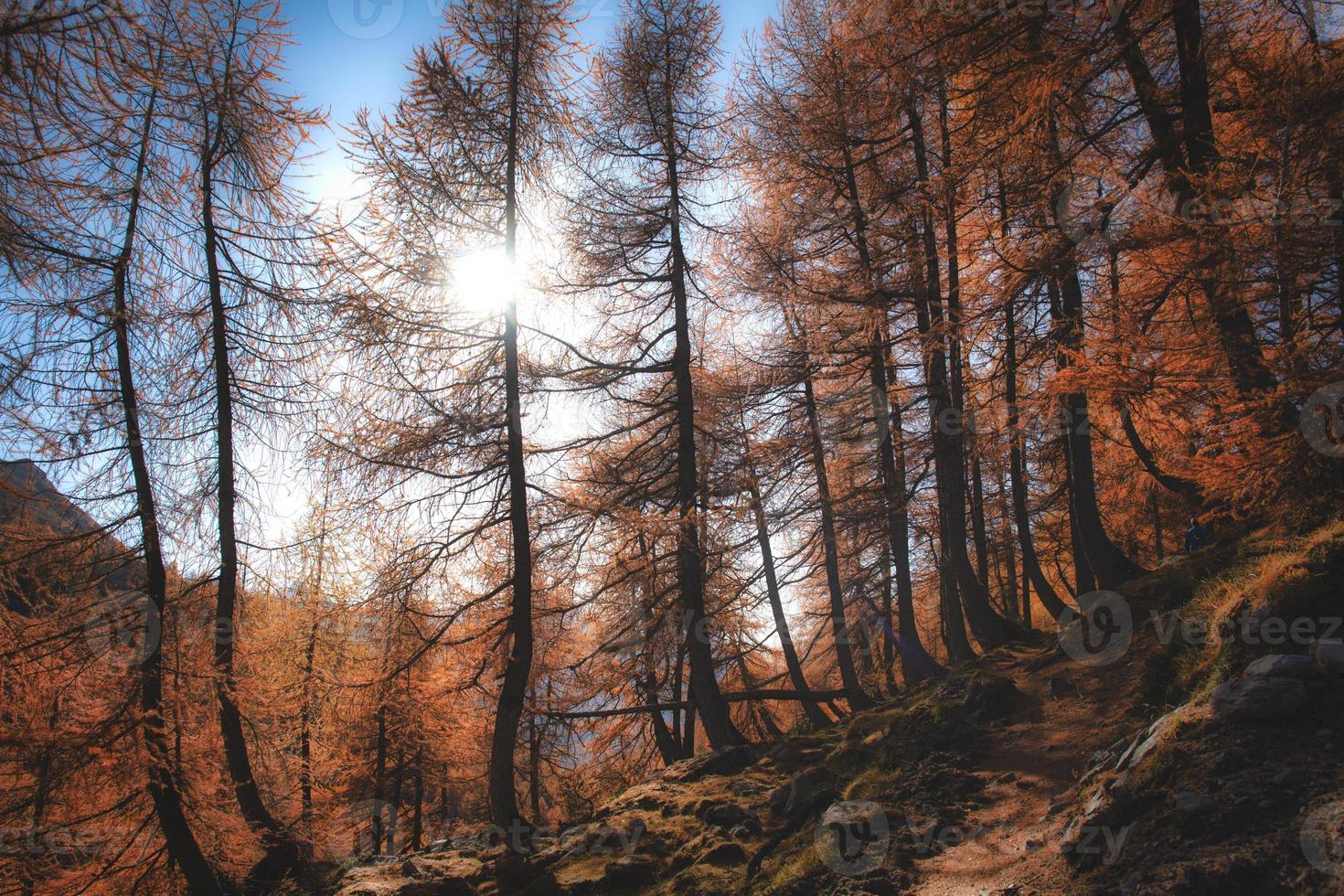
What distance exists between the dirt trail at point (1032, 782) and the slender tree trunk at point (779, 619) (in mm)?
4229

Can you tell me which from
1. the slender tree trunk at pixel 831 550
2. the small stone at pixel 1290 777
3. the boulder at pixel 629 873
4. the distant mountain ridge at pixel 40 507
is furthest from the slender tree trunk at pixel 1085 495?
the distant mountain ridge at pixel 40 507

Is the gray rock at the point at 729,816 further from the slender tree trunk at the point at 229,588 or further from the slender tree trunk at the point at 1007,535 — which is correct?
the slender tree trunk at the point at 1007,535

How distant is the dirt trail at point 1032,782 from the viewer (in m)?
3.91

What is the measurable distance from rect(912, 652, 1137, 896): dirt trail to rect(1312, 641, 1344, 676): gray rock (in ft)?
5.59

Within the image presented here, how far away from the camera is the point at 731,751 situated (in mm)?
8305

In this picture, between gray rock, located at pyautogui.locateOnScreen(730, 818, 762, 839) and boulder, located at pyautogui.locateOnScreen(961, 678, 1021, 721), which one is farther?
boulder, located at pyautogui.locateOnScreen(961, 678, 1021, 721)

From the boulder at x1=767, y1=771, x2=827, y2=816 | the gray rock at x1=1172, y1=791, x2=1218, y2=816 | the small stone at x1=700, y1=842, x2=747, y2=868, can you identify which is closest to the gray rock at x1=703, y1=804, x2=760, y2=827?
the boulder at x1=767, y1=771, x2=827, y2=816

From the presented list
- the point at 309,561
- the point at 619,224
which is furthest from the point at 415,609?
the point at 619,224

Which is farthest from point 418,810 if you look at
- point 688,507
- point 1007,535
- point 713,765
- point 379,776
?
point 1007,535

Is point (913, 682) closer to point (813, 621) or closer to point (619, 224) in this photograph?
point (813, 621)

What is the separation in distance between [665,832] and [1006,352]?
7.61 m

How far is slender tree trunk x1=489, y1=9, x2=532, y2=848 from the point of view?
22.2 feet

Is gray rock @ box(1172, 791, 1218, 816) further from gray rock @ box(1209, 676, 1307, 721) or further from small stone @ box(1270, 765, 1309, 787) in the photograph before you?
gray rock @ box(1209, 676, 1307, 721)

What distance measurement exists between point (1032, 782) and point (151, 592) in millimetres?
8891
